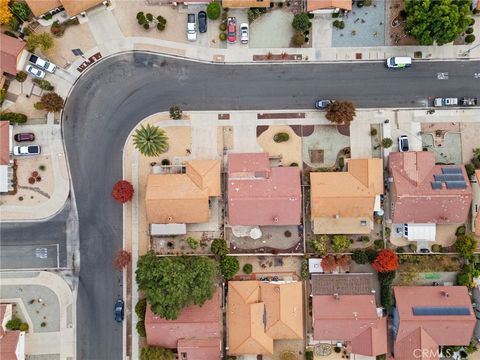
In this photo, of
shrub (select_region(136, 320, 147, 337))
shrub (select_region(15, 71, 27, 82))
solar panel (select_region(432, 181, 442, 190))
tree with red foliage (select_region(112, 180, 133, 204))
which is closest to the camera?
solar panel (select_region(432, 181, 442, 190))

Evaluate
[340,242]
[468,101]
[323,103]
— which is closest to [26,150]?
[323,103]

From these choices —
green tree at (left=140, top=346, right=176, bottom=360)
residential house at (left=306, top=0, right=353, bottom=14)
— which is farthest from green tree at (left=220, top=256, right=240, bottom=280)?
residential house at (left=306, top=0, right=353, bottom=14)

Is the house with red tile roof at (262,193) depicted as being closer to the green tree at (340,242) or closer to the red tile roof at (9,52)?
the green tree at (340,242)

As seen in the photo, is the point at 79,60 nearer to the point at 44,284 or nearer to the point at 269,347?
the point at 44,284

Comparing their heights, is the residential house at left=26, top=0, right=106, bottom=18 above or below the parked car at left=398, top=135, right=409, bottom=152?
above

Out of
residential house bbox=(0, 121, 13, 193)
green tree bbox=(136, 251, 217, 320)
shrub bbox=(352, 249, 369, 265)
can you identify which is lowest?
green tree bbox=(136, 251, 217, 320)

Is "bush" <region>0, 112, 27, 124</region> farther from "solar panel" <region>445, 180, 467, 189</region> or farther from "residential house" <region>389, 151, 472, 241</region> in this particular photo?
"solar panel" <region>445, 180, 467, 189</region>
